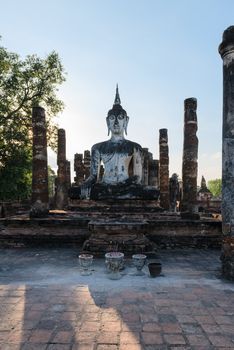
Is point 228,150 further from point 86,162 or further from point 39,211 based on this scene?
point 86,162

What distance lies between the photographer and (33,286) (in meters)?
5.02

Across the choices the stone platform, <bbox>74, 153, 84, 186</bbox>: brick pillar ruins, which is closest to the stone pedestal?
the stone platform

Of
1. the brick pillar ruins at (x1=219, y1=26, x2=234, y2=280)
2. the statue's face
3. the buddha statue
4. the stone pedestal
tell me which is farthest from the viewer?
the statue's face

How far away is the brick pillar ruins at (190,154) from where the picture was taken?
10766 mm

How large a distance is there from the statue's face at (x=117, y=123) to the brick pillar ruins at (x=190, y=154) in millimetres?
3175

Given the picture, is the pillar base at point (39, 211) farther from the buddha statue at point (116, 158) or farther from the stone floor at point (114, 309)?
the stone floor at point (114, 309)

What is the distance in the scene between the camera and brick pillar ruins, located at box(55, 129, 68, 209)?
18.1 meters

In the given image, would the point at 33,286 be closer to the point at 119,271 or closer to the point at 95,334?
the point at 119,271

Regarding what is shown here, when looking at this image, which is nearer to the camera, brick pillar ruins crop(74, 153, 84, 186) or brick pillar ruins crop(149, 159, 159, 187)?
brick pillar ruins crop(149, 159, 159, 187)

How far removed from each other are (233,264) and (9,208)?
581 inches

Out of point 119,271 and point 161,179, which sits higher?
point 161,179

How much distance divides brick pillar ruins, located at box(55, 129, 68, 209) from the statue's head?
5367 millimetres

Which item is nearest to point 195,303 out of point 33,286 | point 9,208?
point 33,286

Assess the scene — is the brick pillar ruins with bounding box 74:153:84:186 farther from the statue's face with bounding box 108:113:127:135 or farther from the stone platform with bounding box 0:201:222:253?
the stone platform with bounding box 0:201:222:253
